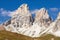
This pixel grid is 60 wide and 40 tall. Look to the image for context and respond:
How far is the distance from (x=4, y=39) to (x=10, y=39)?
7.50 m

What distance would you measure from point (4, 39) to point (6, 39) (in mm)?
2130

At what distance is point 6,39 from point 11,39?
20.6ft

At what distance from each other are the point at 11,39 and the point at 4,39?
8.40 m

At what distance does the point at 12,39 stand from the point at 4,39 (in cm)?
931

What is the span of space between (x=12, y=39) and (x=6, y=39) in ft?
23.6

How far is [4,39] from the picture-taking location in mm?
190875

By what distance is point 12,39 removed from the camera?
649ft

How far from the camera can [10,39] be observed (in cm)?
19688

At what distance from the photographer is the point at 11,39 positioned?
19738 cm

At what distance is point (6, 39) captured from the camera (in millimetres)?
192375

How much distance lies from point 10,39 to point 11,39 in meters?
0.96
